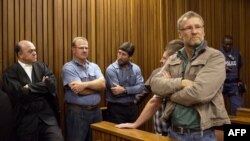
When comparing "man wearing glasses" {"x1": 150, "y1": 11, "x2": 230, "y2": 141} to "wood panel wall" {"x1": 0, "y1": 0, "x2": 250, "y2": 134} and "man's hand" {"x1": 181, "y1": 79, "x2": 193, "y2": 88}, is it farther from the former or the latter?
"wood panel wall" {"x1": 0, "y1": 0, "x2": 250, "y2": 134}

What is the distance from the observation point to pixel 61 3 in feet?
16.4

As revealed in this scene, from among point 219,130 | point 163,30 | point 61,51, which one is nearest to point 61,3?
point 61,51

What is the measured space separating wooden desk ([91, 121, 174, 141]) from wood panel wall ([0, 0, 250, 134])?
2.11 m

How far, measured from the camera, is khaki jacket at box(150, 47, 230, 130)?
7.73 feet

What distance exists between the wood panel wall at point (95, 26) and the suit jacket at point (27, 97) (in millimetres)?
496

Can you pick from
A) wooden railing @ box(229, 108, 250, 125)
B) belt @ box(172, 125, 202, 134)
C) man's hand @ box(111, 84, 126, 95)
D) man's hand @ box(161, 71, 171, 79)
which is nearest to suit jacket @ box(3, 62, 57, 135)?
man's hand @ box(111, 84, 126, 95)

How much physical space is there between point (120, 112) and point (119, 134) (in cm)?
223

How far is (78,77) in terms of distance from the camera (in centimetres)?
444

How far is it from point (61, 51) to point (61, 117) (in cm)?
96

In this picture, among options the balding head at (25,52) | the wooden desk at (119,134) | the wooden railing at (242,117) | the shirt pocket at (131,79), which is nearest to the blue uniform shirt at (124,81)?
the shirt pocket at (131,79)

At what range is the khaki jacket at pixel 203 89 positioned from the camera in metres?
2.36

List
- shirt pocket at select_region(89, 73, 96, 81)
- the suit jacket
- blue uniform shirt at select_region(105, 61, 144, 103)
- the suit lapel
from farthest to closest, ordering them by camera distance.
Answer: blue uniform shirt at select_region(105, 61, 144, 103), shirt pocket at select_region(89, 73, 96, 81), the suit lapel, the suit jacket

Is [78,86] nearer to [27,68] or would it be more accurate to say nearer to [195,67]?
[27,68]

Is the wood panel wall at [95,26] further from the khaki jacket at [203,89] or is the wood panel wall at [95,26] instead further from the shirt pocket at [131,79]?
the khaki jacket at [203,89]
